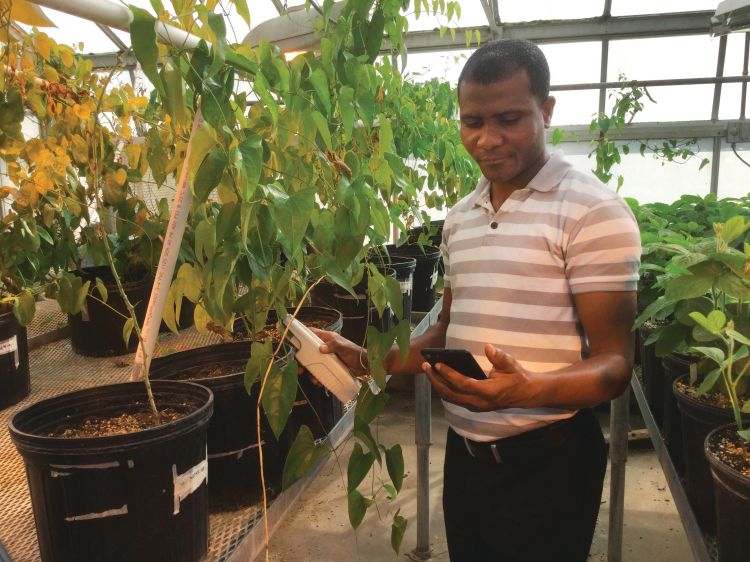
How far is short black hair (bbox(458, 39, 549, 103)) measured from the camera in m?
0.93

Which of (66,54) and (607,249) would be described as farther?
(66,54)

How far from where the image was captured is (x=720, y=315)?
916mm

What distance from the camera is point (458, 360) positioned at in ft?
2.72

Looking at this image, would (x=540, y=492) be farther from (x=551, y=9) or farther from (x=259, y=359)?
(x=551, y=9)

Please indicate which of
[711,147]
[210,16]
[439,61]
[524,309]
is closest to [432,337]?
[524,309]

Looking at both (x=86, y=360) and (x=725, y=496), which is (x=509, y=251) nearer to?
(x=725, y=496)

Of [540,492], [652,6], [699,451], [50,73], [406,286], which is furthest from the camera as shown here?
[652,6]

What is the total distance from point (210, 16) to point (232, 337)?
3.34ft

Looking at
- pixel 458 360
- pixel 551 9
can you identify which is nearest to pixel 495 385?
pixel 458 360

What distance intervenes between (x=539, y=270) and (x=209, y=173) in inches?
21.6

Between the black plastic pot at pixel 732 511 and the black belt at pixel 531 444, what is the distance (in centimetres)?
22

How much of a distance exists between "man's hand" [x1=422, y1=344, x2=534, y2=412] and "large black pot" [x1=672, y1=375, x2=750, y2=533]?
0.51 metres

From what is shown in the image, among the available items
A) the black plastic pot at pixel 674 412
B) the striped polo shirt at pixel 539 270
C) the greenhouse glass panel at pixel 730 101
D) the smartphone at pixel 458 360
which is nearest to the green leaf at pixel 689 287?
the striped polo shirt at pixel 539 270

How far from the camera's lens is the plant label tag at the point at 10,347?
1477 millimetres
